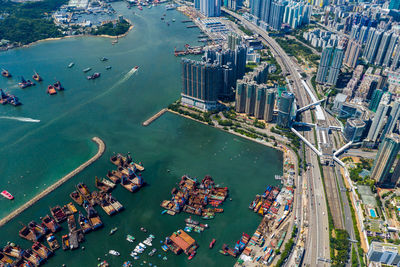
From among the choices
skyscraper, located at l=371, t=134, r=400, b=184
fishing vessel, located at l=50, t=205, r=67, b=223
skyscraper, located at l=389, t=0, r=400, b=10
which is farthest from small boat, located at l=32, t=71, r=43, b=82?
skyscraper, located at l=389, t=0, r=400, b=10

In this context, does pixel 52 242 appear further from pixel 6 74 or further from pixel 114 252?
pixel 6 74

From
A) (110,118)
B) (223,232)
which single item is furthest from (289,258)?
(110,118)

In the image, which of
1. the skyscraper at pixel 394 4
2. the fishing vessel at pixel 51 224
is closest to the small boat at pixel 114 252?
the fishing vessel at pixel 51 224

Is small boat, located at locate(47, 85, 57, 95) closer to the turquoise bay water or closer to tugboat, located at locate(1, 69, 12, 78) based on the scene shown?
the turquoise bay water

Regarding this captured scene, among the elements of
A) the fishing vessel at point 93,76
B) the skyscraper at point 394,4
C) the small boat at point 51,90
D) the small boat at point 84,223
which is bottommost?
the small boat at point 84,223

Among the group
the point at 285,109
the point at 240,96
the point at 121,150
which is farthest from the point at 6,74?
the point at 285,109

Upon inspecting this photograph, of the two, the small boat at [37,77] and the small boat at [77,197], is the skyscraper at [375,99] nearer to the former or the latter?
the small boat at [77,197]
